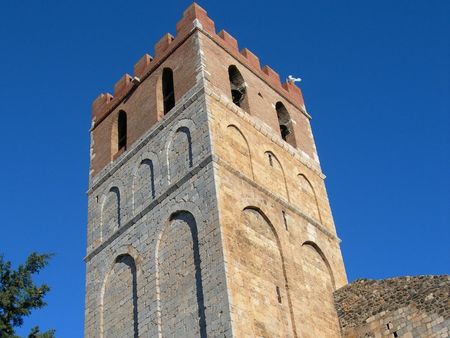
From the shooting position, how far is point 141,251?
17.6m

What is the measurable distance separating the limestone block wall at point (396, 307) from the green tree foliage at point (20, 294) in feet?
24.3

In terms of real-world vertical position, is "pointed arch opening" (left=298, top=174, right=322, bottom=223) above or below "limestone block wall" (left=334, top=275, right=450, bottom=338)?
above

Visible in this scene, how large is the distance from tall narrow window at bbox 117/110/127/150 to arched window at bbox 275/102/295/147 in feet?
16.1

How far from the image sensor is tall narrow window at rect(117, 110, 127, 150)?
21797 millimetres

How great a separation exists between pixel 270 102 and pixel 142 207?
5858 mm

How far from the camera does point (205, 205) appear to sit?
53.2 ft

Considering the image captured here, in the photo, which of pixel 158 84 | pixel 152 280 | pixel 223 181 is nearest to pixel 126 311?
pixel 152 280

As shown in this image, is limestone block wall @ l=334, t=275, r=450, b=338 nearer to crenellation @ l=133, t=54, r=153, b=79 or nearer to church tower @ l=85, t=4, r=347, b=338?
church tower @ l=85, t=4, r=347, b=338

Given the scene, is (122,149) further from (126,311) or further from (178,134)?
(126,311)

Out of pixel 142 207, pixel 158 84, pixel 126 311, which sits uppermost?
pixel 158 84

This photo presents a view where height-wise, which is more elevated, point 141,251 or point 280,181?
point 280,181

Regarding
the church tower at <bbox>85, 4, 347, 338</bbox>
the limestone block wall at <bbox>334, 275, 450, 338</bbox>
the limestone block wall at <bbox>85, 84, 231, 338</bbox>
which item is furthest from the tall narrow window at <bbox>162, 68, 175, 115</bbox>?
the limestone block wall at <bbox>334, 275, 450, 338</bbox>

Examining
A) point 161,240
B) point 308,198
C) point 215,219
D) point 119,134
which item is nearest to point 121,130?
point 119,134

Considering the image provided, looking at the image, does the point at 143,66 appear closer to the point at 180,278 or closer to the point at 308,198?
the point at 308,198
